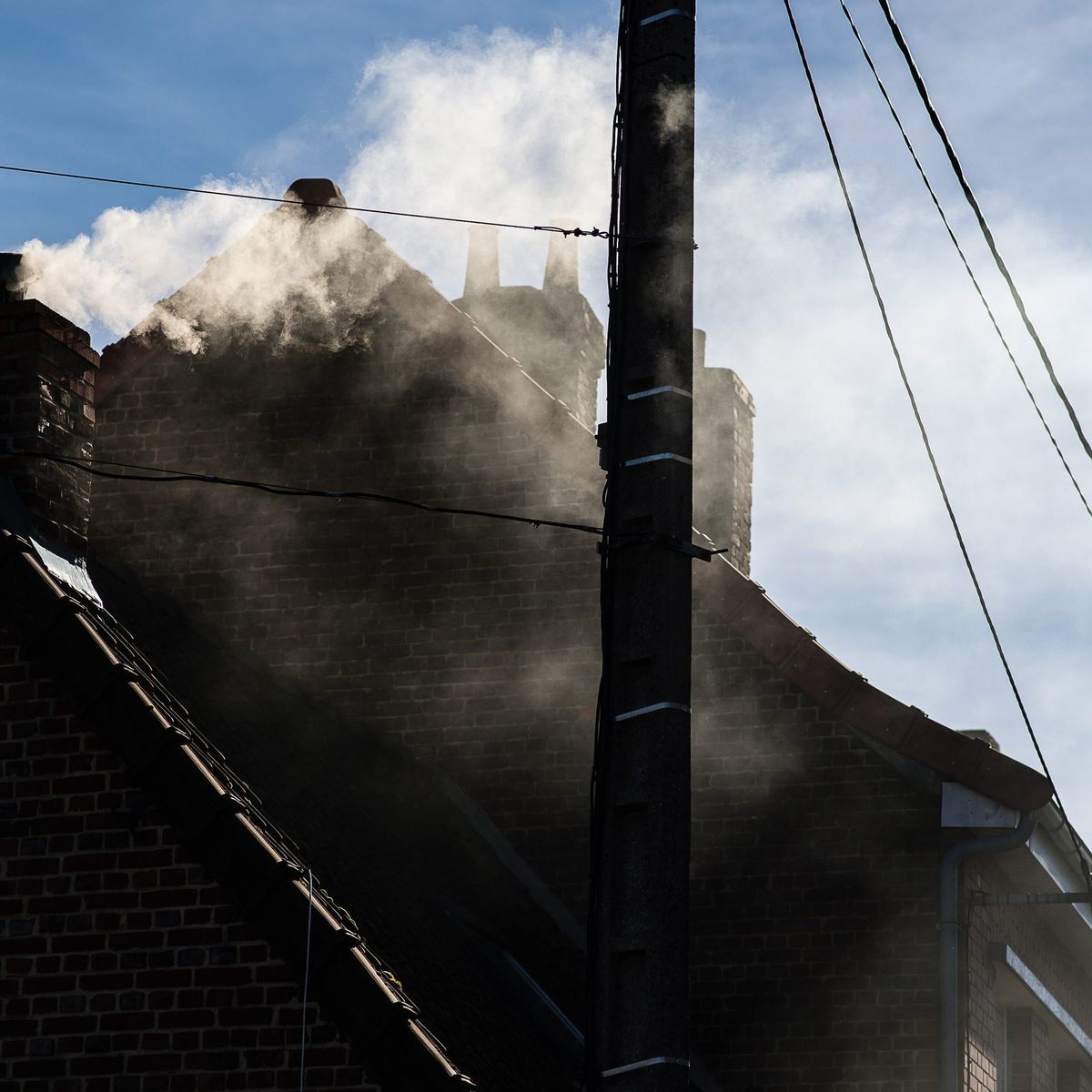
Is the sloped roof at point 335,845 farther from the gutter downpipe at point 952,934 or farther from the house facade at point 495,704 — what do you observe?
the gutter downpipe at point 952,934

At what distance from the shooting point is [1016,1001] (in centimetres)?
1275

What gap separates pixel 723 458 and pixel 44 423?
7517 millimetres

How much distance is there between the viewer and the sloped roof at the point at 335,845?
7.56m

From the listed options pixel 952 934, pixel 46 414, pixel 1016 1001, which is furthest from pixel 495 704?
pixel 1016 1001

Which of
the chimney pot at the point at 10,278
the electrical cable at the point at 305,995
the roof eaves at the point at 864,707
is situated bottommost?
the electrical cable at the point at 305,995

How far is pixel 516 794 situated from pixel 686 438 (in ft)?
19.2

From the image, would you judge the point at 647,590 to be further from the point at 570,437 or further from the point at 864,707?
the point at 570,437

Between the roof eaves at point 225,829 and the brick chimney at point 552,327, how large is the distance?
7561 millimetres

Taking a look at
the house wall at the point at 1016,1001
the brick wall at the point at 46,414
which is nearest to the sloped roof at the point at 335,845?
the brick wall at the point at 46,414

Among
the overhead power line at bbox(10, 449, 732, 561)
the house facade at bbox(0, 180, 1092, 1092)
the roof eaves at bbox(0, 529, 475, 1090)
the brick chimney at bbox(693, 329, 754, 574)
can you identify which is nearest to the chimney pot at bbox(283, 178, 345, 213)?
the house facade at bbox(0, 180, 1092, 1092)

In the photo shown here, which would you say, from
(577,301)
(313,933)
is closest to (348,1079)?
(313,933)

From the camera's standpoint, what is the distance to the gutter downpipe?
10555mm

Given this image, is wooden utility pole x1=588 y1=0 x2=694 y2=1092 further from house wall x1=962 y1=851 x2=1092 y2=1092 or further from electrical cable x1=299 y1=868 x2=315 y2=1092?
house wall x1=962 y1=851 x2=1092 y2=1092

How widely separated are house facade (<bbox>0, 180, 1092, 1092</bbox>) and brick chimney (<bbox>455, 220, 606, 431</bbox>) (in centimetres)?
280
